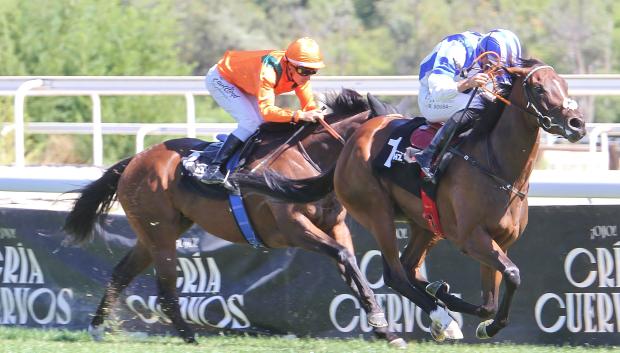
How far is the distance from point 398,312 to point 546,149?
2.93 metres

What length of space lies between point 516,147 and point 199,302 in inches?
110

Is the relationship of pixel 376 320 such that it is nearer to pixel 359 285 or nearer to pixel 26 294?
pixel 359 285

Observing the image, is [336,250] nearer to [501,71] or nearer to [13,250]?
[501,71]

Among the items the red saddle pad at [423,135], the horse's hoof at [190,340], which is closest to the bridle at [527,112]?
the red saddle pad at [423,135]

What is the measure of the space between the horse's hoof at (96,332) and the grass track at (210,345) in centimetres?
5

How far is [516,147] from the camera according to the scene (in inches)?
235

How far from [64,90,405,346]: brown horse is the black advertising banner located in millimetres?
351

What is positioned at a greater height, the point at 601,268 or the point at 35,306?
the point at 601,268

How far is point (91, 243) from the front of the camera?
26.3ft

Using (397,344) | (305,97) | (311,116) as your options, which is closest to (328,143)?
(311,116)

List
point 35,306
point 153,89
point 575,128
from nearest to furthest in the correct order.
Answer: point 575,128, point 35,306, point 153,89

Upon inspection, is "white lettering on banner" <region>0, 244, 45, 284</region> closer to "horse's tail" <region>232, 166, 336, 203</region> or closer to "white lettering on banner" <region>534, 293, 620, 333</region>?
"horse's tail" <region>232, 166, 336, 203</region>

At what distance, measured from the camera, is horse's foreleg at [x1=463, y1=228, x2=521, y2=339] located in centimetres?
584

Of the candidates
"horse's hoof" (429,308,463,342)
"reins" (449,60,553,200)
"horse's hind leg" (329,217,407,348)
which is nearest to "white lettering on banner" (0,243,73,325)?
"horse's hind leg" (329,217,407,348)
